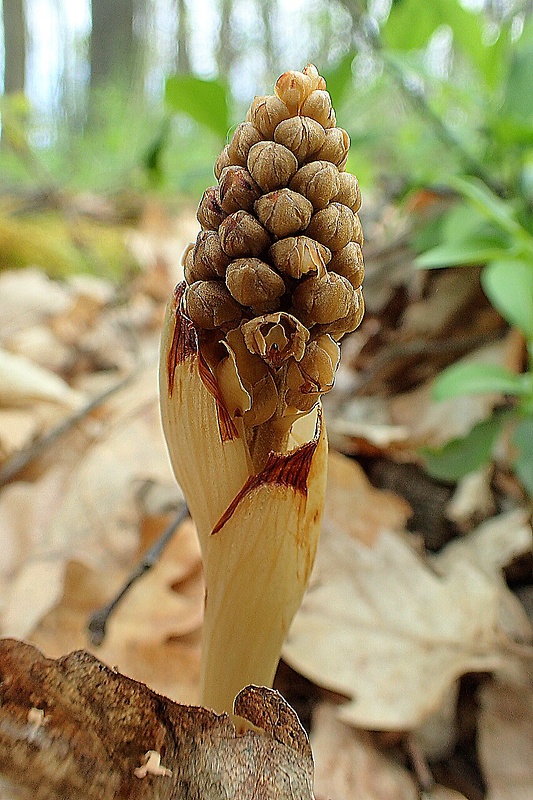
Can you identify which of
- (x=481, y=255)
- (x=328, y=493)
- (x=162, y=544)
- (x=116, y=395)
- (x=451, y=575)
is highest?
(x=481, y=255)

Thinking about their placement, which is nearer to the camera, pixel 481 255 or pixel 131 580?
pixel 131 580

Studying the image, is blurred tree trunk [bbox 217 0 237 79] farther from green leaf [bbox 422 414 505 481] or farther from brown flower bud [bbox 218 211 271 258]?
brown flower bud [bbox 218 211 271 258]

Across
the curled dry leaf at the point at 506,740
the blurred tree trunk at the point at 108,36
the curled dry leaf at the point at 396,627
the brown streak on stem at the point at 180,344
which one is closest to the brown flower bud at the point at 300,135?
the brown streak on stem at the point at 180,344

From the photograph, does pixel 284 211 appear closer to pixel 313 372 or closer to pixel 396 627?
pixel 313 372

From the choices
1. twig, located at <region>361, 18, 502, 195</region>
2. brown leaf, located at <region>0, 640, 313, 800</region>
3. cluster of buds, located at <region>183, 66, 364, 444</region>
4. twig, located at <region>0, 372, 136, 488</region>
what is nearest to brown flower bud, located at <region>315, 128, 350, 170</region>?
cluster of buds, located at <region>183, 66, 364, 444</region>

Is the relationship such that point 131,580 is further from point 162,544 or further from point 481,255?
point 481,255

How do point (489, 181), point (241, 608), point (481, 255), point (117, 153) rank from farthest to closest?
1. point (117, 153)
2. point (489, 181)
3. point (481, 255)
4. point (241, 608)

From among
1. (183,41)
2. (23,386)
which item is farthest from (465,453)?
(183,41)

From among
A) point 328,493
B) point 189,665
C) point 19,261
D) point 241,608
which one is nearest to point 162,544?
point 189,665
